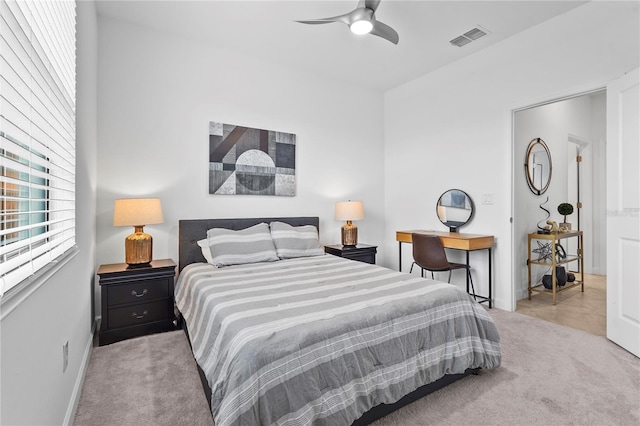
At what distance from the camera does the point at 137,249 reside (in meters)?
2.88

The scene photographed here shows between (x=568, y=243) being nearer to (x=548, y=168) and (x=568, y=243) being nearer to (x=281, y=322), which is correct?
(x=548, y=168)

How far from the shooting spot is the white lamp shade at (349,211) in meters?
4.12

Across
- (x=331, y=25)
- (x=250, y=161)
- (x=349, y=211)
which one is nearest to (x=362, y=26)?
(x=331, y=25)

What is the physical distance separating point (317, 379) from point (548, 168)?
454cm

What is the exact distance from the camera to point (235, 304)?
1.84 meters

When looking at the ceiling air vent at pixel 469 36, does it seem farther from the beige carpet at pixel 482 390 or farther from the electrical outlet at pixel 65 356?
the electrical outlet at pixel 65 356

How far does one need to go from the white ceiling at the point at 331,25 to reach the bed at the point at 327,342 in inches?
93.3

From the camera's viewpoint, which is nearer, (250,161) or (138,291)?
(138,291)

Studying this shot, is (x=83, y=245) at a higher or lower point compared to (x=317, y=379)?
higher

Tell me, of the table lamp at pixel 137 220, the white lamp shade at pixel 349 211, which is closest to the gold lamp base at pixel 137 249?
the table lamp at pixel 137 220

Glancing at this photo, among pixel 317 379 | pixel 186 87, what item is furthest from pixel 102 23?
pixel 317 379

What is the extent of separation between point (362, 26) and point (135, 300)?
2.92 meters

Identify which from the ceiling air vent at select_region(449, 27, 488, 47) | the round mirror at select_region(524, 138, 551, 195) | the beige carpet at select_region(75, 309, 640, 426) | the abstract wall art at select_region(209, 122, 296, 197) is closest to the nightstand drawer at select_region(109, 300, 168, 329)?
the beige carpet at select_region(75, 309, 640, 426)

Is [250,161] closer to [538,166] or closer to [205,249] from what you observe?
[205,249]
